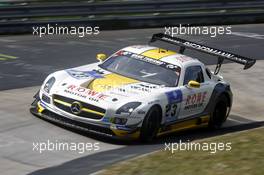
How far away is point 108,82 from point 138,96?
80 centimetres

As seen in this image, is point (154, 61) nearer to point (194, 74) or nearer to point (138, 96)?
point (194, 74)

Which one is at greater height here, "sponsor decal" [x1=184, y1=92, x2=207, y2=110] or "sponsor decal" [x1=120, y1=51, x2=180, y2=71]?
"sponsor decal" [x1=120, y1=51, x2=180, y2=71]

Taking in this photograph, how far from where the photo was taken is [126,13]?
81.7 feet

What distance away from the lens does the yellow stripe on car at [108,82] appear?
1231 centimetres

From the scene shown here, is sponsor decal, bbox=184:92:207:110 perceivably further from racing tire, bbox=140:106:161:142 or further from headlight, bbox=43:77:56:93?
headlight, bbox=43:77:56:93

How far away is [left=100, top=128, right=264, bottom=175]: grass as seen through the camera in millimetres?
9242

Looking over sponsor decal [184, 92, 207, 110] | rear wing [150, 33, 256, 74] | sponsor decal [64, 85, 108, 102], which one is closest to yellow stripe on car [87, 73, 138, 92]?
sponsor decal [64, 85, 108, 102]

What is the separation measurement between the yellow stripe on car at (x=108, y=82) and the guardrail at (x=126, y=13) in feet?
32.1

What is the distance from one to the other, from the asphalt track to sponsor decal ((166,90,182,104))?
0.71 m

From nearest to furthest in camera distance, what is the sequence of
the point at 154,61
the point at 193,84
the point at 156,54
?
the point at 193,84 < the point at 154,61 < the point at 156,54

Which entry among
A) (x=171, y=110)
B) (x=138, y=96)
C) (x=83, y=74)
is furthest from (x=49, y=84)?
(x=171, y=110)

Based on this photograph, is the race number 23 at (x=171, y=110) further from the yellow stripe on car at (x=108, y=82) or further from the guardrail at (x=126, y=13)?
the guardrail at (x=126, y=13)

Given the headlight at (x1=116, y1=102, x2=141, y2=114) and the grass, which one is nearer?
the grass

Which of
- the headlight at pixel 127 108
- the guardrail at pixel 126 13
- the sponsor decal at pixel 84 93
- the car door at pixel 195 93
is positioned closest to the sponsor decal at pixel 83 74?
the sponsor decal at pixel 84 93
